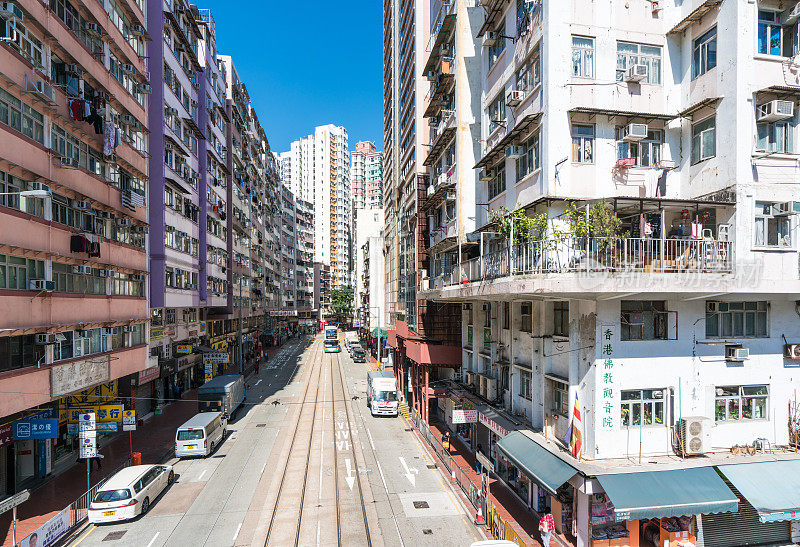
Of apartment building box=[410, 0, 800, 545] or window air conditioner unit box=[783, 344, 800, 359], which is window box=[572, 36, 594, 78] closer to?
apartment building box=[410, 0, 800, 545]

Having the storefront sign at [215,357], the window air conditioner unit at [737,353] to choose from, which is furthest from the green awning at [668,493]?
the storefront sign at [215,357]

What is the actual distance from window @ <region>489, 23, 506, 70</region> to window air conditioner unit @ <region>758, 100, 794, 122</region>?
1012cm

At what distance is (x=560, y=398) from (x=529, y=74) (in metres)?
11.8

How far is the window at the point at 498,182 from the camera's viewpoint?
21.2 metres

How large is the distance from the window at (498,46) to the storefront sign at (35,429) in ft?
78.4

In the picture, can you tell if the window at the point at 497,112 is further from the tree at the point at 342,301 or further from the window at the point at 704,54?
the tree at the point at 342,301

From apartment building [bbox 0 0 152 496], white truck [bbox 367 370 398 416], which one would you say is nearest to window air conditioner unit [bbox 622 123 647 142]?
apartment building [bbox 0 0 152 496]

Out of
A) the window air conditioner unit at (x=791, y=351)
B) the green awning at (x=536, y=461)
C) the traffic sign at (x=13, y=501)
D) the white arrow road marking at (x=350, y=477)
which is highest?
the window air conditioner unit at (x=791, y=351)

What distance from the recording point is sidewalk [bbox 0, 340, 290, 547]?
18203 mm

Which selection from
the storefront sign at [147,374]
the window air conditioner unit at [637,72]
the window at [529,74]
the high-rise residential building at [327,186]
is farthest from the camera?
the high-rise residential building at [327,186]

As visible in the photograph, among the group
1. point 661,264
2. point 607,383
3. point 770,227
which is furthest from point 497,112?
point 607,383

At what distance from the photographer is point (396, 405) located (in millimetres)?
36500

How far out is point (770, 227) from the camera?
48.5 feet

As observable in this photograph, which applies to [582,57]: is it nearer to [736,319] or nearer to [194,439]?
[736,319]
